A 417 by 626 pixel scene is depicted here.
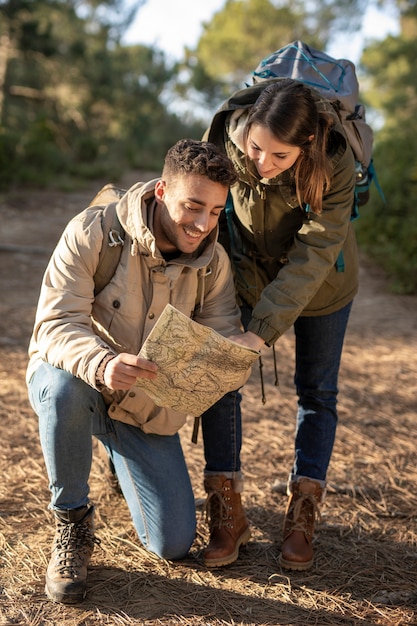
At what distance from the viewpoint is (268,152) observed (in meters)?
2.40

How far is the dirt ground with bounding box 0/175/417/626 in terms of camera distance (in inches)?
94.3

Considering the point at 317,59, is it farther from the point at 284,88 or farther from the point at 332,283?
the point at 332,283

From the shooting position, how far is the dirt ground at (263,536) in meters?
2.39

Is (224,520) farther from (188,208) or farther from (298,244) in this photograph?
(188,208)

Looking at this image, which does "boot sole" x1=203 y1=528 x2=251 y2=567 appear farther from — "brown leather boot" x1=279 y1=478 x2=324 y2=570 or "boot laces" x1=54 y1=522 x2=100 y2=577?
"boot laces" x1=54 y1=522 x2=100 y2=577

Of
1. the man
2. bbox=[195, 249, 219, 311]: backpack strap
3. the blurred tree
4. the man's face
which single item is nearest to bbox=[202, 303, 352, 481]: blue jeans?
the man

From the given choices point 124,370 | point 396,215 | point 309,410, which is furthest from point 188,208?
point 396,215

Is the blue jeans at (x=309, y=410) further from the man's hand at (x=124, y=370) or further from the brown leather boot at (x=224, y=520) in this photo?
the man's hand at (x=124, y=370)

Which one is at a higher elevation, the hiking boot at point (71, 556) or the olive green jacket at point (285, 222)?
the olive green jacket at point (285, 222)

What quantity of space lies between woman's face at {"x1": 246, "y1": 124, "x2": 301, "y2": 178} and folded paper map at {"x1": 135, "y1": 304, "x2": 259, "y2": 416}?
0.61m

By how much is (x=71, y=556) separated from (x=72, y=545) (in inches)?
1.7

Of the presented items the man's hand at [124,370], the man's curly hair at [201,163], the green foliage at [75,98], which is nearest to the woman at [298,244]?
the man's curly hair at [201,163]

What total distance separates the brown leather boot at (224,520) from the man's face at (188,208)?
0.97 meters

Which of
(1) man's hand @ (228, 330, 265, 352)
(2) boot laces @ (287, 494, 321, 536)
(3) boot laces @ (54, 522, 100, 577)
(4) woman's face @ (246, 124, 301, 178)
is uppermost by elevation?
(4) woman's face @ (246, 124, 301, 178)
